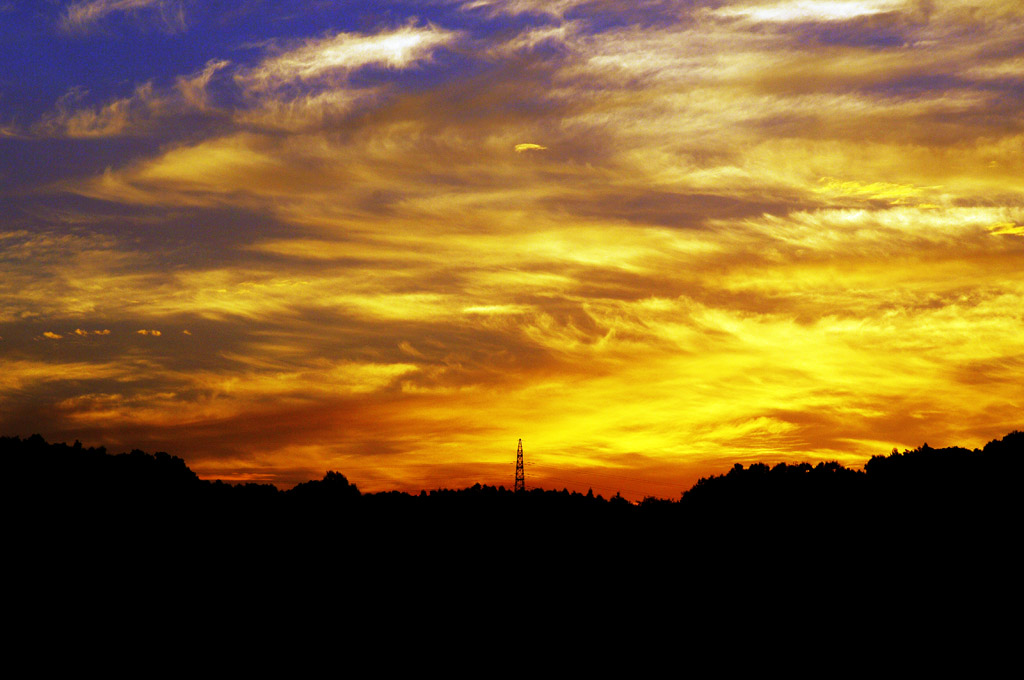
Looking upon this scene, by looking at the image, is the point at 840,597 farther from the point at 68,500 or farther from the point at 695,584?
the point at 68,500

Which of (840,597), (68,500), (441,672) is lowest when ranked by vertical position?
(441,672)

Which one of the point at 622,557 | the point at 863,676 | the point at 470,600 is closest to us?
the point at 863,676

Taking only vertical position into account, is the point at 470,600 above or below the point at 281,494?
below

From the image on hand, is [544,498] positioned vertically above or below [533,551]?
above

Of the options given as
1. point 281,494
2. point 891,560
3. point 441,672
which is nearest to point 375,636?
point 441,672

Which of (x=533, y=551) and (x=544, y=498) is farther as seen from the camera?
(x=544, y=498)

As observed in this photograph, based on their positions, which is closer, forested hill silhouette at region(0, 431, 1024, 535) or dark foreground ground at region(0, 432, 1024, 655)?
dark foreground ground at region(0, 432, 1024, 655)

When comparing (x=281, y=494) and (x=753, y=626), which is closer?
(x=753, y=626)

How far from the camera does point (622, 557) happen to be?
250 ft

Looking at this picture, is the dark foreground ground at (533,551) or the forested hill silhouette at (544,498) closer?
the dark foreground ground at (533,551)

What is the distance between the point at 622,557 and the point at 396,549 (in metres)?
17.1

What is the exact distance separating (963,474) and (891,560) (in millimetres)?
9199

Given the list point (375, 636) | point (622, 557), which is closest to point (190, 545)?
point (375, 636)

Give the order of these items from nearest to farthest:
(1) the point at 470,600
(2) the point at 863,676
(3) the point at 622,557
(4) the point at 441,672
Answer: (2) the point at 863,676
(4) the point at 441,672
(1) the point at 470,600
(3) the point at 622,557
